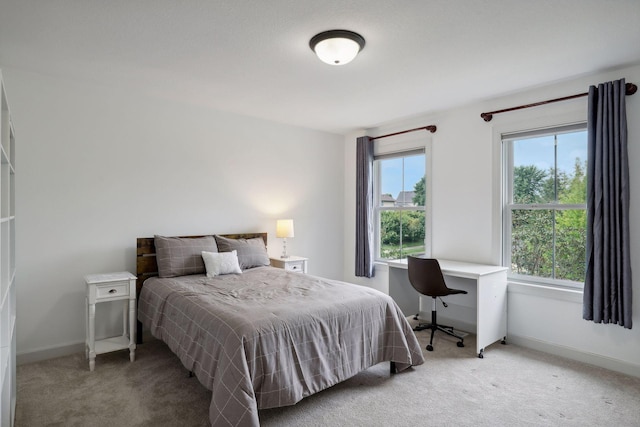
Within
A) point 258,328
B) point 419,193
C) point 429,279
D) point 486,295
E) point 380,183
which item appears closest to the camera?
point 258,328

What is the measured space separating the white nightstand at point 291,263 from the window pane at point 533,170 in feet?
8.27

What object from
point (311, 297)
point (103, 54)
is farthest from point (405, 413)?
point (103, 54)

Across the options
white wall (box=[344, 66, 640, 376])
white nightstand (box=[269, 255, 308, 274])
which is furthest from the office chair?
white nightstand (box=[269, 255, 308, 274])

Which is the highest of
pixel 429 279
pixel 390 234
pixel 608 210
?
pixel 608 210

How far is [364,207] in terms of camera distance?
16.5 ft

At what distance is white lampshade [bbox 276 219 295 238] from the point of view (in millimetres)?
4496

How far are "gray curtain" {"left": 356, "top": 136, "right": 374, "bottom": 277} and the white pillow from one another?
1.98 metres

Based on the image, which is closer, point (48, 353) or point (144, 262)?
point (48, 353)

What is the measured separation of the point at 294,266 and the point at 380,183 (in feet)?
5.70

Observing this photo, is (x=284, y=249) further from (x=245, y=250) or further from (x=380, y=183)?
(x=380, y=183)

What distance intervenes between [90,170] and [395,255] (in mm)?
3692

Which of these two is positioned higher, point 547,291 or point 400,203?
point 400,203

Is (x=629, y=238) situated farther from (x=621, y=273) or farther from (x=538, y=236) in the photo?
(x=538, y=236)

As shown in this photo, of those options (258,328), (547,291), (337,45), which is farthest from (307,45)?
(547,291)
